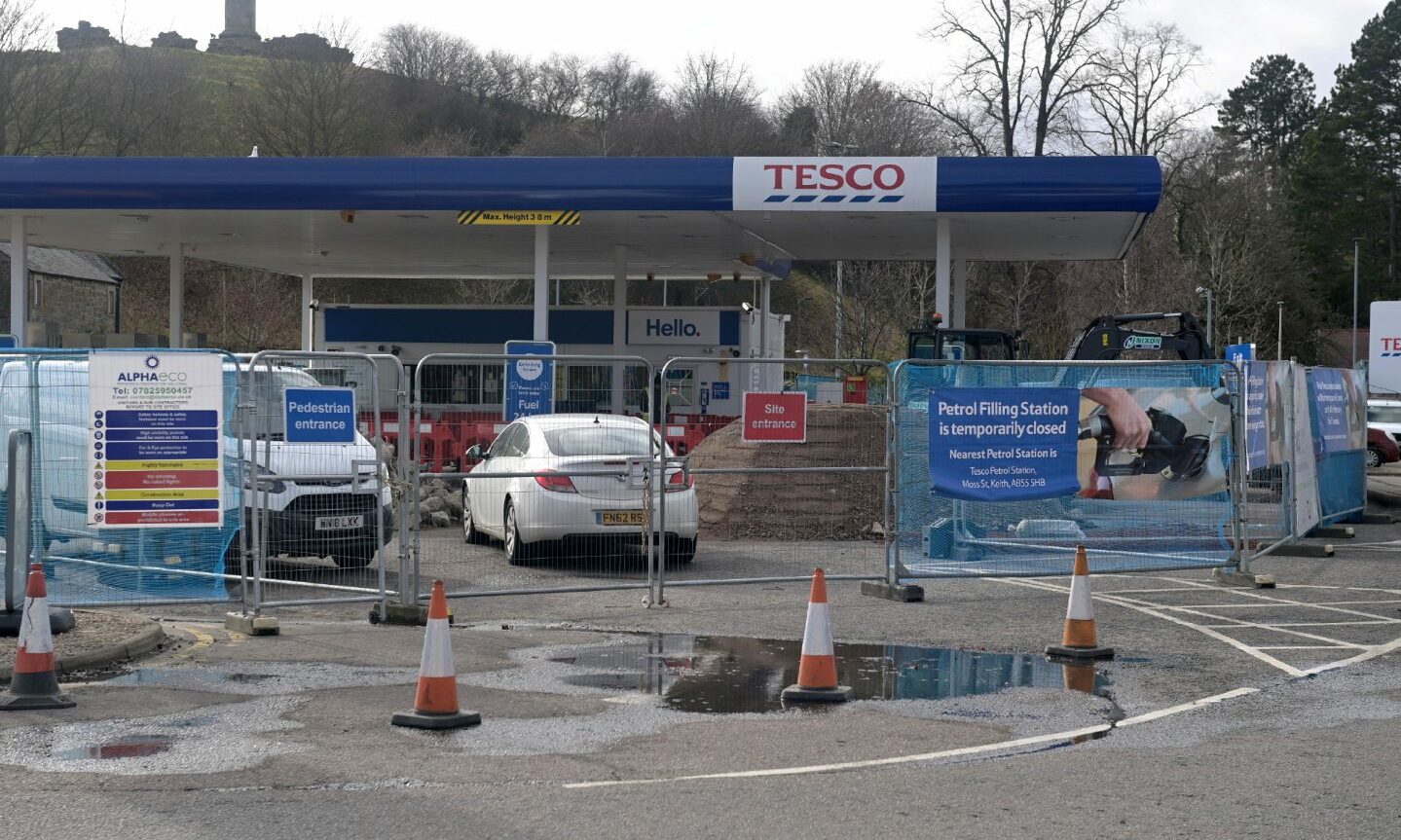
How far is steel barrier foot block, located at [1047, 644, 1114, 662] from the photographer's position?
1066cm

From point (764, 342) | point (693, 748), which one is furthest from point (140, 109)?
point (693, 748)

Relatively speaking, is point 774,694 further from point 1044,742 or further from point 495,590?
point 495,590

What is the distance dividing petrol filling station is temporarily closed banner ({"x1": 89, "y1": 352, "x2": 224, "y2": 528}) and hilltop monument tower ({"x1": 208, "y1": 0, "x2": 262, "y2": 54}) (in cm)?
13331

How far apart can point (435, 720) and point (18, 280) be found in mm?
20396

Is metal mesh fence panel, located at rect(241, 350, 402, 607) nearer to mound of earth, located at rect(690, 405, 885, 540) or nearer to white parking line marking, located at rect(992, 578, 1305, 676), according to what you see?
mound of earth, located at rect(690, 405, 885, 540)

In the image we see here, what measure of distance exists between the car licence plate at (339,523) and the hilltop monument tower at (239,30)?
13222cm

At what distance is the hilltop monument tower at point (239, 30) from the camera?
451 ft

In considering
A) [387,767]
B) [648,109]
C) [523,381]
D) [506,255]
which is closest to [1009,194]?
[523,381]

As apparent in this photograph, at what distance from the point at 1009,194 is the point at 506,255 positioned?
47.3ft

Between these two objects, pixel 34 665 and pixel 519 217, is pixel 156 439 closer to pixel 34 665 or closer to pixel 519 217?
pixel 34 665

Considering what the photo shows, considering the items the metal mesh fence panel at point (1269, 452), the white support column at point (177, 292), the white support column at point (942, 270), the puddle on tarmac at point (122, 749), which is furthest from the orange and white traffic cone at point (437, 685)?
the white support column at point (177, 292)

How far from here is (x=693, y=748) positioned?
7883mm

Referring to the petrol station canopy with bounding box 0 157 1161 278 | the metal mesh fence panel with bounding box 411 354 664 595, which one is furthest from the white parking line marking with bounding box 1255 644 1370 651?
the petrol station canopy with bounding box 0 157 1161 278

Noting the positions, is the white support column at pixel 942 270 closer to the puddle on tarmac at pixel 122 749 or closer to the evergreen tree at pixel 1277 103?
the puddle on tarmac at pixel 122 749
